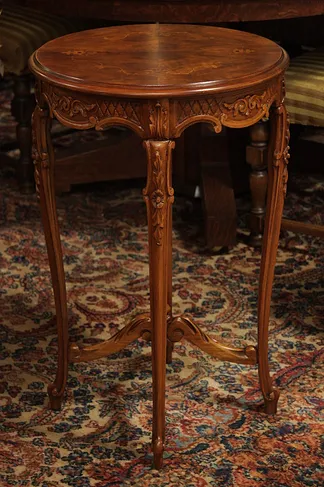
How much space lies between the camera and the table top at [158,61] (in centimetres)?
181

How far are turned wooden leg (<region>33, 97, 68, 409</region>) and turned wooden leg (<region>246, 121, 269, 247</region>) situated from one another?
1005 millimetres

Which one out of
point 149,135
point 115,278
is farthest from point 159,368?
point 115,278

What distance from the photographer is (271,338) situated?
2.64 meters

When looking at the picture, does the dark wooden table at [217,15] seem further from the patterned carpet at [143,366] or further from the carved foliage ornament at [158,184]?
the carved foliage ornament at [158,184]

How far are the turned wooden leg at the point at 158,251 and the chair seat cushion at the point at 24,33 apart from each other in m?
1.46

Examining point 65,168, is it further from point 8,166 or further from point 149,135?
point 149,135

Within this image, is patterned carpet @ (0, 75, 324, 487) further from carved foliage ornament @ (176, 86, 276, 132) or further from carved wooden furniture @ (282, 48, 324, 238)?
carved foliage ornament @ (176, 86, 276, 132)

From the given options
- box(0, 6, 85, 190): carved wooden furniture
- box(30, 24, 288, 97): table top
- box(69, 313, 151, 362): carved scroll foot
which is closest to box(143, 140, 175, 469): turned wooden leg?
box(30, 24, 288, 97): table top

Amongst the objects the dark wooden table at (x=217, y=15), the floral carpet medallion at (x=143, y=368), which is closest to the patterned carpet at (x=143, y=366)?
the floral carpet medallion at (x=143, y=368)

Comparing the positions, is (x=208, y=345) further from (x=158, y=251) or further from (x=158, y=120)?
(x=158, y=120)

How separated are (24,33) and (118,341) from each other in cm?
139

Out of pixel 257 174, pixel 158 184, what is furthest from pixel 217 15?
pixel 158 184

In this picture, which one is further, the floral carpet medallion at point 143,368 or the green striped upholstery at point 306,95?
the green striped upholstery at point 306,95

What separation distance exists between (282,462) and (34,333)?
0.87 m
